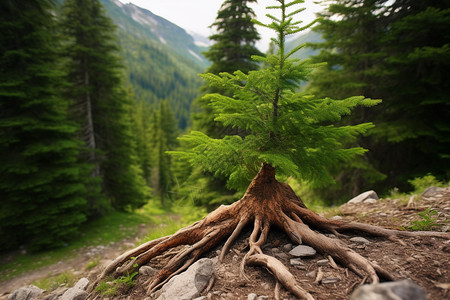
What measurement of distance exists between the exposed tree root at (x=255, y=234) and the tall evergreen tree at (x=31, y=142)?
8.06 metres

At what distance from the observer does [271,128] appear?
114 inches

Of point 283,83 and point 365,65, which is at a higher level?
point 365,65

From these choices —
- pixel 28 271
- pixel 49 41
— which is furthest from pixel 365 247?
pixel 49 41

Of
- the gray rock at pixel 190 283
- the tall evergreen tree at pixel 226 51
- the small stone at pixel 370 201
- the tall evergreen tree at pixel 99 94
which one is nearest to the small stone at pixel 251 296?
the gray rock at pixel 190 283

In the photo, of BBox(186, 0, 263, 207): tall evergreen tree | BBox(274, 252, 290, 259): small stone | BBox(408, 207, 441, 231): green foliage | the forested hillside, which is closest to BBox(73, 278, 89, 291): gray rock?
the forested hillside

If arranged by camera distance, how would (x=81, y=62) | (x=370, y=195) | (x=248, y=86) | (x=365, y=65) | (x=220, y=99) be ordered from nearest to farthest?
(x=248, y=86)
(x=220, y=99)
(x=370, y=195)
(x=365, y=65)
(x=81, y=62)

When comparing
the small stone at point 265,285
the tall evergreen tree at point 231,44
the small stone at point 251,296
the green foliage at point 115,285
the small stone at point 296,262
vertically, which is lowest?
the green foliage at point 115,285

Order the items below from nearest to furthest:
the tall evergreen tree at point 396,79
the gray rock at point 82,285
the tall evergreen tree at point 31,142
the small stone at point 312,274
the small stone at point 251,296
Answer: the small stone at point 251,296
the small stone at point 312,274
the gray rock at point 82,285
the tall evergreen tree at point 396,79
the tall evergreen tree at point 31,142

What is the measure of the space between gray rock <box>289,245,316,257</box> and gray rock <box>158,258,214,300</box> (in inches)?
46.5

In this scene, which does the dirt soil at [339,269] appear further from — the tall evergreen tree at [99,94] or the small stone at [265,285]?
the tall evergreen tree at [99,94]

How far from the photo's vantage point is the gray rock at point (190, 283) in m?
2.32

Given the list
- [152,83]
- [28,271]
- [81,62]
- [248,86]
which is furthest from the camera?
[152,83]

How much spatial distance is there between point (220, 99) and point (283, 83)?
36.0 inches

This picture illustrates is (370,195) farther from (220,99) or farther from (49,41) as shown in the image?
(49,41)
